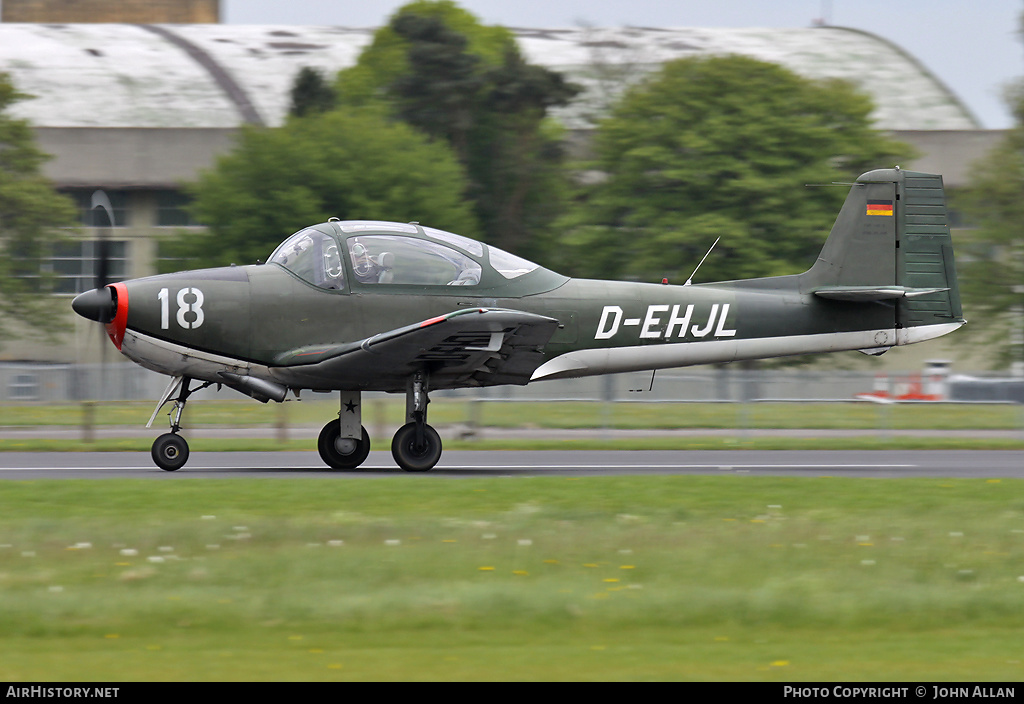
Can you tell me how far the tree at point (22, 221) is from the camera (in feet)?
133

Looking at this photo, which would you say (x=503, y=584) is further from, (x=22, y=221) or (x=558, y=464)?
(x=22, y=221)

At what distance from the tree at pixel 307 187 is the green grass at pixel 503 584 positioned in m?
28.2

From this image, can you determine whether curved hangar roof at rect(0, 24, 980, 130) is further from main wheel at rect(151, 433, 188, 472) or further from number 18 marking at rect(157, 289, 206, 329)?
main wheel at rect(151, 433, 188, 472)

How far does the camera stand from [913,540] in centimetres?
955

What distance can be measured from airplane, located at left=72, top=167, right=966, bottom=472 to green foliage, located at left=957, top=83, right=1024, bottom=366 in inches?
865

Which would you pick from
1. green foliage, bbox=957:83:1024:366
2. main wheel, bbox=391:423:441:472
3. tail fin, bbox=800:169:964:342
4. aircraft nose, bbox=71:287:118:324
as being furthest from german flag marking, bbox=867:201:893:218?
green foliage, bbox=957:83:1024:366

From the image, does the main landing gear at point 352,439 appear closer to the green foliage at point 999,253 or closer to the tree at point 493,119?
the green foliage at point 999,253

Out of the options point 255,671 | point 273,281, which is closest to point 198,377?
point 273,281

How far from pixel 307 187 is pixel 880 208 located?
27.2 metres

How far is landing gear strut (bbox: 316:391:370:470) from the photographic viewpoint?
14.9 m

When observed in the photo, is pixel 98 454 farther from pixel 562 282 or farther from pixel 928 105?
pixel 928 105

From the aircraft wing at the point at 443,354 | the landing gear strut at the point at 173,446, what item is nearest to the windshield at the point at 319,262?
the aircraft wing at the point at 443,354

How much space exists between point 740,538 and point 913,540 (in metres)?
1.36

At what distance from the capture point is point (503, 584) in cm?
784
